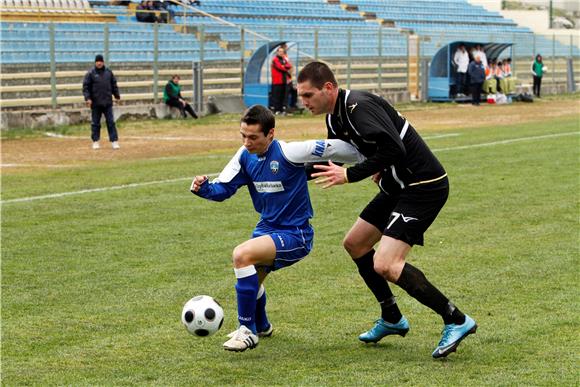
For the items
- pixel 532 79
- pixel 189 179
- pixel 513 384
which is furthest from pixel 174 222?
pixel 532 79

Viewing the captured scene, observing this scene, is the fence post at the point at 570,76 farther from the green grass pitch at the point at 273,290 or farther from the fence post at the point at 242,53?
the green grass pitch at the point at 273,290

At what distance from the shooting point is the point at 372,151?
612 centimetres

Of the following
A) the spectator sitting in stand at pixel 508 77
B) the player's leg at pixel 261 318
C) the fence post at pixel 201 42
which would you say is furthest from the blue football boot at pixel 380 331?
the spectator sitting in stand at pixel 508 77

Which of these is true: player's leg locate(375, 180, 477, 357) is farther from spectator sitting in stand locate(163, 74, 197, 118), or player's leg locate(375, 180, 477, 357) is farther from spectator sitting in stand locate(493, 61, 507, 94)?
spectator sitting in stand locate(493, 61, 507, 94)

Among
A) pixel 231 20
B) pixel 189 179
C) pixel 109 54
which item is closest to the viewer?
pixel 189 179

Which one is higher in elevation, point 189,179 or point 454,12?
point 454,12

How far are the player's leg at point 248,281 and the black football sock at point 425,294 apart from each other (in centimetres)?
83

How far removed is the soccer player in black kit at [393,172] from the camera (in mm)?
5914

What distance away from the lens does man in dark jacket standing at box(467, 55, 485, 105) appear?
36031 millimetres

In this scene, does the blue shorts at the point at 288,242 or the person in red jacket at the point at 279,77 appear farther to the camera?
the person in red jacket at the point at 279,77

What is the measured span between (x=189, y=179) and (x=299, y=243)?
9.11 metres

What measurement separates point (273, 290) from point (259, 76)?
2400 cm

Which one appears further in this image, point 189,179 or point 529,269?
point 189,179

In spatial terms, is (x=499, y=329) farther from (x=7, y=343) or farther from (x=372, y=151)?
(x=7, y=343)
